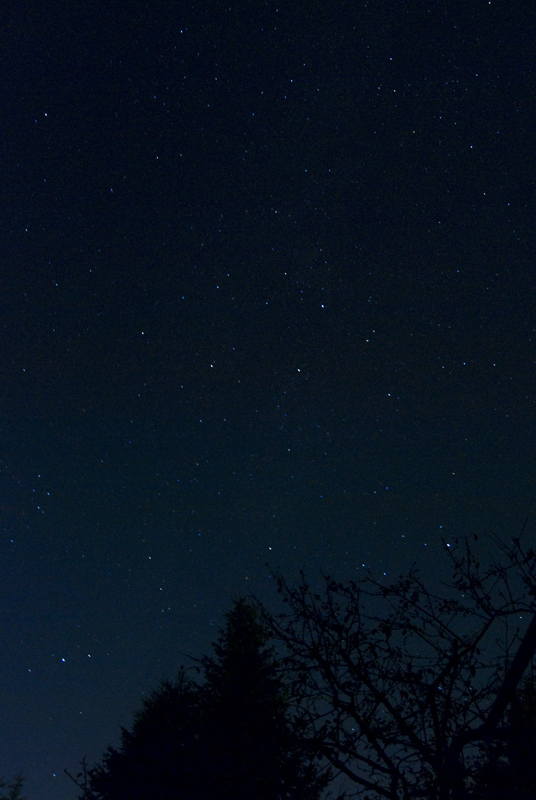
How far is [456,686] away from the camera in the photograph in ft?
19.3

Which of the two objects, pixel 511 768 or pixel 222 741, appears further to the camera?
pixel 222 741

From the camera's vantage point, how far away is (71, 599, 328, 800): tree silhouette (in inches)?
255

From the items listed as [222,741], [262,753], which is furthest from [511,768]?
[222,741]

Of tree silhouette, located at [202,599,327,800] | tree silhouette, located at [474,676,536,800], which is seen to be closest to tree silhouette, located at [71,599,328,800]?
tree silhouette, located at [202,599,327,800]

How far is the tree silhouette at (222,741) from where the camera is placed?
21.2ft

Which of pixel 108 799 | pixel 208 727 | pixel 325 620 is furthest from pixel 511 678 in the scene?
pixel 108 799

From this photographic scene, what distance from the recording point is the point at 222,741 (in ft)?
25.6

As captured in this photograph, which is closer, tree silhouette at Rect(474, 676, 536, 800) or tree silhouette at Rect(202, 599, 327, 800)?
tree silhouette at Rect(474, 676, 536, 800)

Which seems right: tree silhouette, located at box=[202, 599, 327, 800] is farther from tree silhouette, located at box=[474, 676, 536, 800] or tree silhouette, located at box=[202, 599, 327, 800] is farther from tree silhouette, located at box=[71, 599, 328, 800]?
tree silhouette, located at box=[474, 676, 536, 800]

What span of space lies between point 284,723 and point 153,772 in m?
8.14

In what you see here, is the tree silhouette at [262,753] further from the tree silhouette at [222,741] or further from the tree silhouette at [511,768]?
the tree silhouette at [511,768]

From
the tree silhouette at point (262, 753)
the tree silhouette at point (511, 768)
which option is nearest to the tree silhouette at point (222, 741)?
the tree silhouette at point (262, 753)

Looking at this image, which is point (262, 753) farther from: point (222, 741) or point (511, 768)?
point (511, 768)

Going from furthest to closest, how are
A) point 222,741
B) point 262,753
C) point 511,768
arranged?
1. point 222,741
2. point 262,753
3. point 511,768
